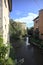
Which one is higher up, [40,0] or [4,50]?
[40,0]

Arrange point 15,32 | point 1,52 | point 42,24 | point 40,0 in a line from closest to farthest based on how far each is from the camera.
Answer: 1. point 1,52
2. point 40,0
3. point 42,24
4. point 15,32

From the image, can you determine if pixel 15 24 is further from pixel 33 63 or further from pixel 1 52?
pixel 1 52

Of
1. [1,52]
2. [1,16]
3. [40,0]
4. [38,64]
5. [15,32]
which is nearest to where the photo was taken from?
[1,52]

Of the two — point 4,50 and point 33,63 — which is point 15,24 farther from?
point 4,50

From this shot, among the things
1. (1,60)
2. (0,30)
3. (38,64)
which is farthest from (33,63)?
(1,60)

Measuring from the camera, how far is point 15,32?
42656 millimetres

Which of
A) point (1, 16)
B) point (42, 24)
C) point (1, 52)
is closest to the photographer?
point (1, 52)

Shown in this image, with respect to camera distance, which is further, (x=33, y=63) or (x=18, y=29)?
(x=18, y=29)

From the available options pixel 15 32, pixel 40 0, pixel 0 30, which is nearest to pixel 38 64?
pixel 40 0

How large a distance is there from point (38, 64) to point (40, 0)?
19.2 feet

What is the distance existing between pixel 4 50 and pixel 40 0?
7582mm

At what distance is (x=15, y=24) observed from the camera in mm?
45094

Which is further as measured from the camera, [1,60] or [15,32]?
[15,32]

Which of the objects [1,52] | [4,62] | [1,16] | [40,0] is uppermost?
[40,0]
